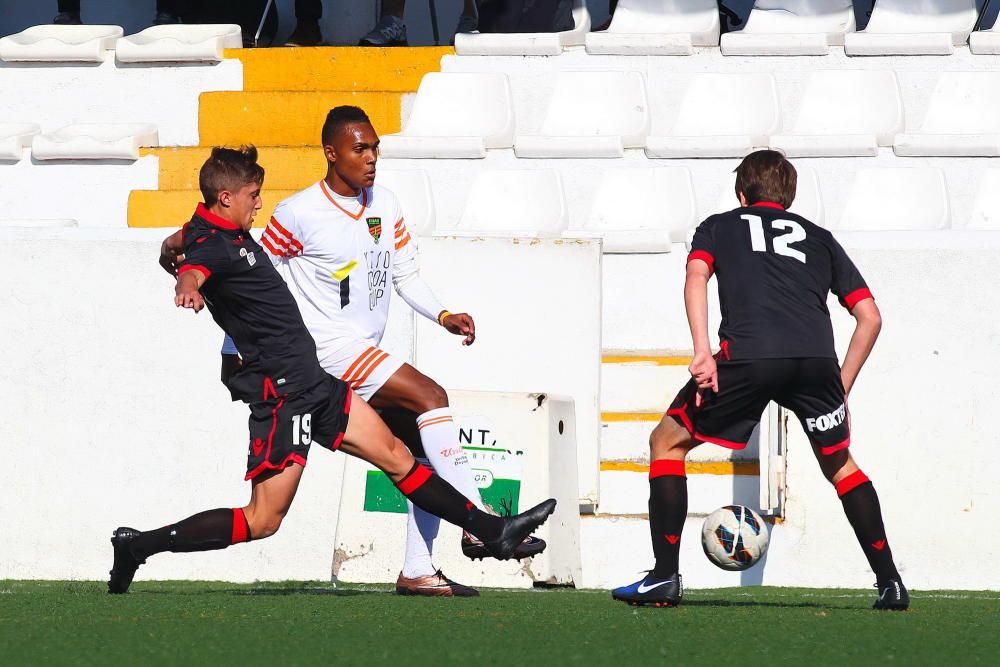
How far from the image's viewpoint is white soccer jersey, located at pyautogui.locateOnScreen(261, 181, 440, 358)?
20.9 feet

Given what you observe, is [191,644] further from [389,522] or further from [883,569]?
[389,522]

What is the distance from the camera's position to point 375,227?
6500 mm

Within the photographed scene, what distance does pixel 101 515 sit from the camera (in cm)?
804

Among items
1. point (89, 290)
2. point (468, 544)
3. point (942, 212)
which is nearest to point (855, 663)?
point (468, 544)

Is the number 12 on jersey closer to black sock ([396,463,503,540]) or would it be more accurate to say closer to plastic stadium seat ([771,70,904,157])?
black sock ([396,463,503,540])

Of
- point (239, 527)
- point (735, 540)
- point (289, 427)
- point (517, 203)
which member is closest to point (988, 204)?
point (517, 203)

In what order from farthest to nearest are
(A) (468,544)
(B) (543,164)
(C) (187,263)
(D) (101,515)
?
(B) (543,164) < (D) (101,515) < (A) (468,544) < (C) (187,263)

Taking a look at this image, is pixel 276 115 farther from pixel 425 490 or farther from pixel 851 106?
pixel 425 490

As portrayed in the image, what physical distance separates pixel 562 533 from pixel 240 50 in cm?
597

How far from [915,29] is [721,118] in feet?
6.14

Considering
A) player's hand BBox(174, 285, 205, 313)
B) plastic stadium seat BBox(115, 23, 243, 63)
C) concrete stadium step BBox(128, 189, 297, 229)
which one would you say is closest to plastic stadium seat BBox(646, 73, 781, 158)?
concrete stadium step BBox(128, 189, 297, 229)

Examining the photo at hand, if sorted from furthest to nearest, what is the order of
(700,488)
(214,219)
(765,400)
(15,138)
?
(15,138), (700,488), (214,219), (765,400)

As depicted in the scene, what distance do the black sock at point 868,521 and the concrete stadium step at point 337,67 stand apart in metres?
6.74

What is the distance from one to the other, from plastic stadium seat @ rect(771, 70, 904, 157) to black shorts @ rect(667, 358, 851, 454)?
4998 millimetres
